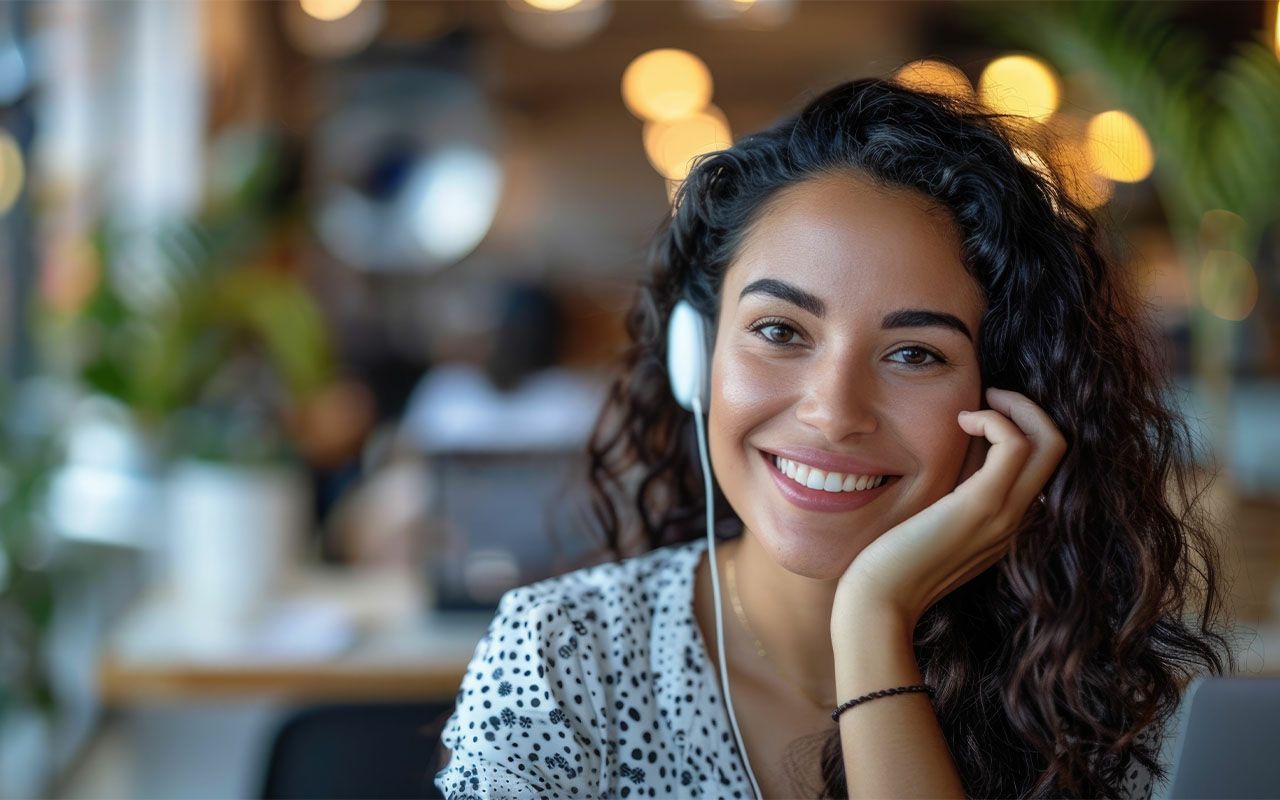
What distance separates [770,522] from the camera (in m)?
1.08

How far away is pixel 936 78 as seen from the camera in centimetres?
120

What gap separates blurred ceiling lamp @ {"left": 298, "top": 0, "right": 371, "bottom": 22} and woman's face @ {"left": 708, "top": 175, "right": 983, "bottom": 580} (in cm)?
263

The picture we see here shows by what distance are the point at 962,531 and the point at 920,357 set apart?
0.16 m

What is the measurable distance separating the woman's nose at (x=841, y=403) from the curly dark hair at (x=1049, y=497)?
14cm

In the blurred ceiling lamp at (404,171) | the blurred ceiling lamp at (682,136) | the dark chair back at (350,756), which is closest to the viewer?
the dark chair back at (350,756)

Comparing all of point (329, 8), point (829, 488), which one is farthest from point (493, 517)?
point (329, 8)

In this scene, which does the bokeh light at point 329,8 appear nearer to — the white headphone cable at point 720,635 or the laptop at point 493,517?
the laptop at point 493,517

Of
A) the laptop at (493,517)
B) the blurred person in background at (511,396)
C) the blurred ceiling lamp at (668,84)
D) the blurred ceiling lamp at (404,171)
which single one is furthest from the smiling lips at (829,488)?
the blurred ceiling lamp at (404,171)

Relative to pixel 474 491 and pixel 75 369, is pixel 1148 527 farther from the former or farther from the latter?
pixel 75 369

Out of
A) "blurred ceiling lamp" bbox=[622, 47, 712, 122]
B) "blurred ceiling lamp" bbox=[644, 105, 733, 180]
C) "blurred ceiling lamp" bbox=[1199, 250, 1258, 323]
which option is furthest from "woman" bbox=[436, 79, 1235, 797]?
"blurred ceiling lamp" bbox=[644, 105, 733, 180]

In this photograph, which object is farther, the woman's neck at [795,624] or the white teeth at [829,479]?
the woman's neck at [795,624]

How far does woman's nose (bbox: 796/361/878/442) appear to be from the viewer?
102cm

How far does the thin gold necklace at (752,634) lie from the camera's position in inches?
47.9

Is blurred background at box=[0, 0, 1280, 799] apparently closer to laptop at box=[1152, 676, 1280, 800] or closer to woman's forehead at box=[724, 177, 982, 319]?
woman's forehead at box=[724, 177, 982, 319]
